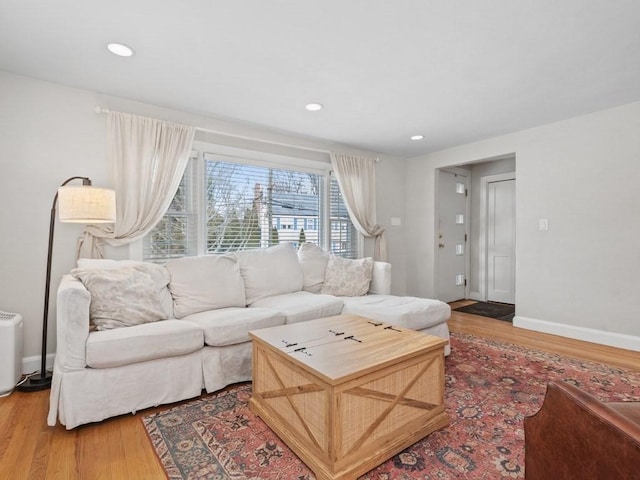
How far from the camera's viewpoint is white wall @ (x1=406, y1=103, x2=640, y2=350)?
320 cm

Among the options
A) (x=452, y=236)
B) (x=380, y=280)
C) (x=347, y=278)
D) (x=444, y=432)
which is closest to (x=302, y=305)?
(x=347, y=278)

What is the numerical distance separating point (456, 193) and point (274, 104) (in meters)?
3.61

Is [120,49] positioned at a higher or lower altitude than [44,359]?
higher

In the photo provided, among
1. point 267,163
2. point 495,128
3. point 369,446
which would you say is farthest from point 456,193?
point 369,446

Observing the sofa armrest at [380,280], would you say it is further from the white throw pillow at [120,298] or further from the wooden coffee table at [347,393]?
the white throw pillow at [120,298]

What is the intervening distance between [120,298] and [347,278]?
2123 millimetres

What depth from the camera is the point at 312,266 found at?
12.3 feet

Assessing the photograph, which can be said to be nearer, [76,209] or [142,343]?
[142,343]

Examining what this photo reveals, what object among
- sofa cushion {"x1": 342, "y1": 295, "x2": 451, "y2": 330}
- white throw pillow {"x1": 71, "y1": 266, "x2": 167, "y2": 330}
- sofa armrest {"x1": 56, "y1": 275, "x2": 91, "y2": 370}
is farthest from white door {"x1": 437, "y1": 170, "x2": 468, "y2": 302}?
sofa armrest {"x1": 56, "y1": 275, "x2": 91, "y2": 370}

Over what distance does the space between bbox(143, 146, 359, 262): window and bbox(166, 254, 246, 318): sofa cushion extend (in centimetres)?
49

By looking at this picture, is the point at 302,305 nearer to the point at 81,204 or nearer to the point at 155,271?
the point at 155,271

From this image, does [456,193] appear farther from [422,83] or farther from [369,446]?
[369,446]

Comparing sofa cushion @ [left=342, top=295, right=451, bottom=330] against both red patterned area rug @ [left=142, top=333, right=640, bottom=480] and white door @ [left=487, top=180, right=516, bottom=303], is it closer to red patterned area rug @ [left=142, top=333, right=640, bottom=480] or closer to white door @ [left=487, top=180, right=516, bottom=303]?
red patterned area rug @ [left=142, top=333, right=640, bottom=480]

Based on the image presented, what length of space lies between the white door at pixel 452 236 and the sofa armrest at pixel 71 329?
4522 mm
